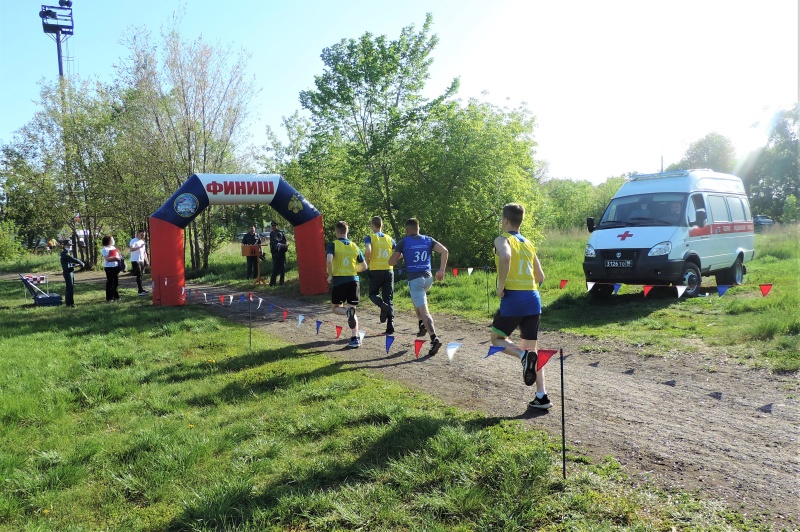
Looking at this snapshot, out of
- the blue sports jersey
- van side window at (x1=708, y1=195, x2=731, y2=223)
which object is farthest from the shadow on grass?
van side window at (x1=708, y1=195, x2=731, y2=223)

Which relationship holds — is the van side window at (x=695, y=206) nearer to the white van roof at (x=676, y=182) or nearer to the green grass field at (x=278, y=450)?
the white van roof at (x=676, y=182)

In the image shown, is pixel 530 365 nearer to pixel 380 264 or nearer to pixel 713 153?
pixel 380 264

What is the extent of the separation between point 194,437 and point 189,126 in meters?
18.9

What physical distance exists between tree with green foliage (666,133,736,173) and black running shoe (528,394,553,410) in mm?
62582

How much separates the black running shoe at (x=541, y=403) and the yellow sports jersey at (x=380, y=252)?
3.92 meters

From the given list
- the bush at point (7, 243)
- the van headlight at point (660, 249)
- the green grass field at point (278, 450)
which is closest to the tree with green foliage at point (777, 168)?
the van headlight at point (660, 249)

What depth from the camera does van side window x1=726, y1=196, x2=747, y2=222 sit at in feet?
40.1

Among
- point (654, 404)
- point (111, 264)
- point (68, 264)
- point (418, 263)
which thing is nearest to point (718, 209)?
point (418, 263)

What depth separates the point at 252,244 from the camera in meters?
18.2

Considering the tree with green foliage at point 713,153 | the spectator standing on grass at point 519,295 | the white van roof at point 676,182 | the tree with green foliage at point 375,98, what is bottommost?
the spectator standing on grass at point 519,295

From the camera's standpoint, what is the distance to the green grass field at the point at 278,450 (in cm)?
349

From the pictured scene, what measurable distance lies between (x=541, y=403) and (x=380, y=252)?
4148mm

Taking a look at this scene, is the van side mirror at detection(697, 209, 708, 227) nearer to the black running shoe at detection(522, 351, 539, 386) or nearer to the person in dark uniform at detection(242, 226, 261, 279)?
the black running shoe at detection(522, 351, 539, 386)

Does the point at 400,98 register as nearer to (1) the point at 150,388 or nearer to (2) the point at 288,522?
(1) the point at 150,388
